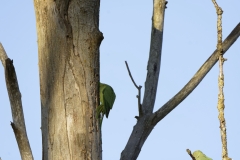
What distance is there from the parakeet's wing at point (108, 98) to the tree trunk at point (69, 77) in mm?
248

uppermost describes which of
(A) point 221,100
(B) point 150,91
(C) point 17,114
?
(B) point 150,91

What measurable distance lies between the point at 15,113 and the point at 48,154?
0.28 m

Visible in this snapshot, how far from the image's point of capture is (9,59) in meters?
1.94

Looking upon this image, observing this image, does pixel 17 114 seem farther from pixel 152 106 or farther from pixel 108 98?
pixel 152 106

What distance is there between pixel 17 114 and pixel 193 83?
957 millimetres

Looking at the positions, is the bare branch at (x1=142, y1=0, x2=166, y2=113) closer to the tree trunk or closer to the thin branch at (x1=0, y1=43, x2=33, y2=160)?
the tree trunk

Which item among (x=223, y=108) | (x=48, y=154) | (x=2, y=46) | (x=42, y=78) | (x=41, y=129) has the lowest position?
(x=223, y=108)

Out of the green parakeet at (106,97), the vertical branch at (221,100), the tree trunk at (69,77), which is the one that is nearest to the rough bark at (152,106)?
the green parakeet at (106,97)

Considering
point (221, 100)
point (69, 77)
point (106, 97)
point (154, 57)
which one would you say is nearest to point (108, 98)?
point (106, 97)

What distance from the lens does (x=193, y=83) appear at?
7.61 ft

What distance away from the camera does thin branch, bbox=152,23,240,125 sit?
2291 mm

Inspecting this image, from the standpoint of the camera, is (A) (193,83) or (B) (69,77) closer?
(B) (69,77)

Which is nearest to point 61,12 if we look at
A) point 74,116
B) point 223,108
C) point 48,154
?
point 74,116

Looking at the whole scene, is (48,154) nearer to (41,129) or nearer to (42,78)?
(41,129)
